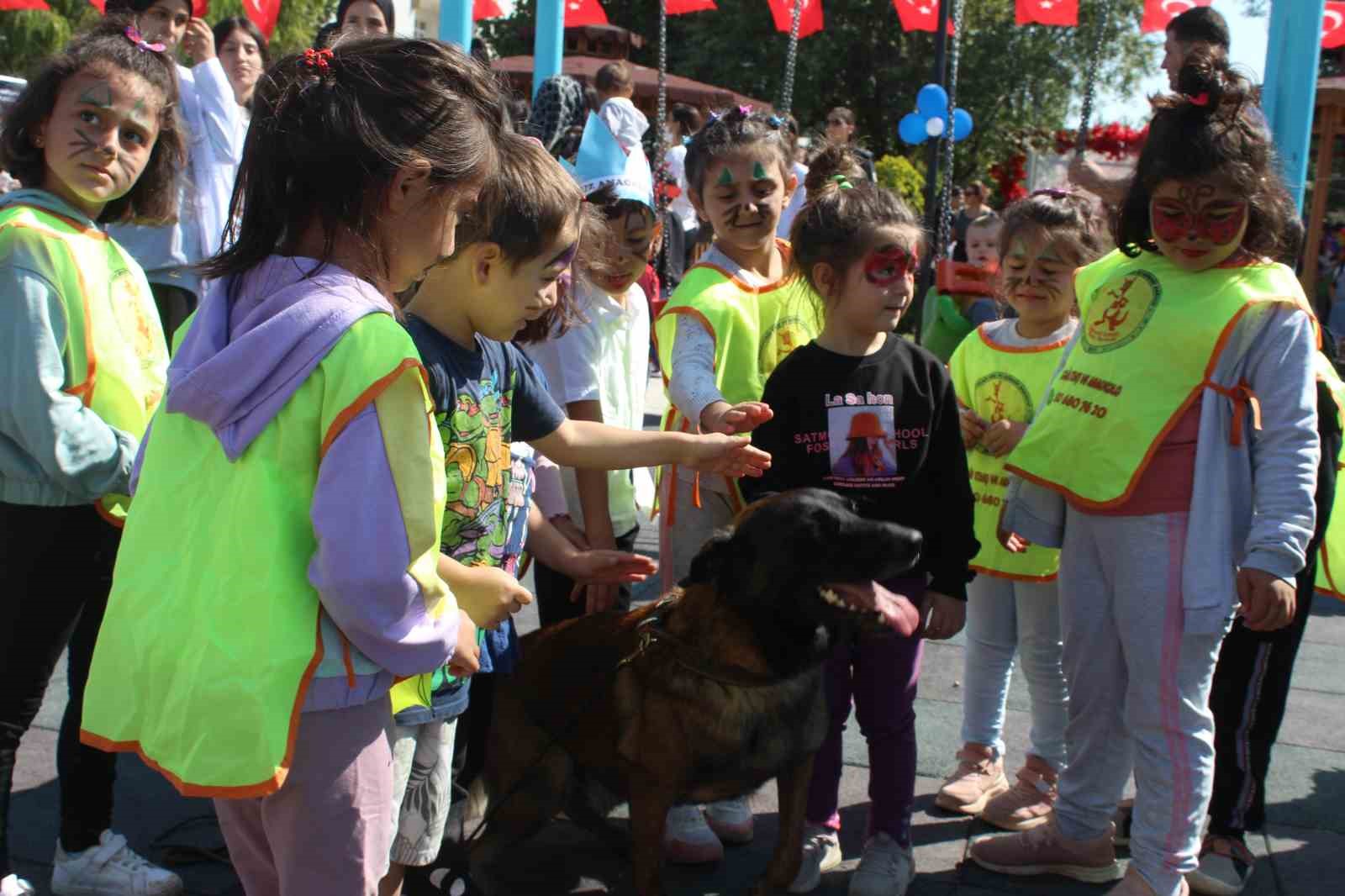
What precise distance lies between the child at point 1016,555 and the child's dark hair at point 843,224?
0.62m

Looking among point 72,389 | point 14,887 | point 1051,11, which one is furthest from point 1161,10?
point 14,887

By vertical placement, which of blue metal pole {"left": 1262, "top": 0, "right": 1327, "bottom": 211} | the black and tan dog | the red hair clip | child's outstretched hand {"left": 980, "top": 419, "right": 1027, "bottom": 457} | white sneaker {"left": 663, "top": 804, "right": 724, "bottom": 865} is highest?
blue metal pole {"left": 1262, "top": 0, "right": 1327, "bottom": 211}

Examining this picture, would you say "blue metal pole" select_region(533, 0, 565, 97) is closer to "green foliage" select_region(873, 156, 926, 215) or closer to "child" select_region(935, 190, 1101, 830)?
"child" select_region(935, 190, 1101, 830)

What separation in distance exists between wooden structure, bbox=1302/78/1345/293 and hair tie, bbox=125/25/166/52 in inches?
493

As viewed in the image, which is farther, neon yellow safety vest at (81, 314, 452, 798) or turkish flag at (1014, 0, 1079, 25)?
turkish flag at (1014, 0, 1079, 25)

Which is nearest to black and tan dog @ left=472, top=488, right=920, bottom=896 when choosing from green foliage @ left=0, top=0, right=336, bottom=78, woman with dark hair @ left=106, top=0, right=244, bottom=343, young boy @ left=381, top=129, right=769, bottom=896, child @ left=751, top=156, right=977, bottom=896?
child @ left=751, top=156, right=977, bottom=896

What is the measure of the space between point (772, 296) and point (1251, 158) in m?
1.33

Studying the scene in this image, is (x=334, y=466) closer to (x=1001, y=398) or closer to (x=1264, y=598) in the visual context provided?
(x=1264, y=598)

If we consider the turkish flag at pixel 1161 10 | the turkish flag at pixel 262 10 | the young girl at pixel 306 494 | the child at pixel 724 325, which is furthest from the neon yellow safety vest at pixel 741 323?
the turkish flag at pixel 1161 10

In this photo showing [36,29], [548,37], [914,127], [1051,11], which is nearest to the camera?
[548,37]

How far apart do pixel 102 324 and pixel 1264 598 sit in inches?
108

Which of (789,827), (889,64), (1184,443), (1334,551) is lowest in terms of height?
(789,827)

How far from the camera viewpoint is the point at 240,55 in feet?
19.7

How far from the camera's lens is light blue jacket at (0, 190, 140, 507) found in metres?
2.83
